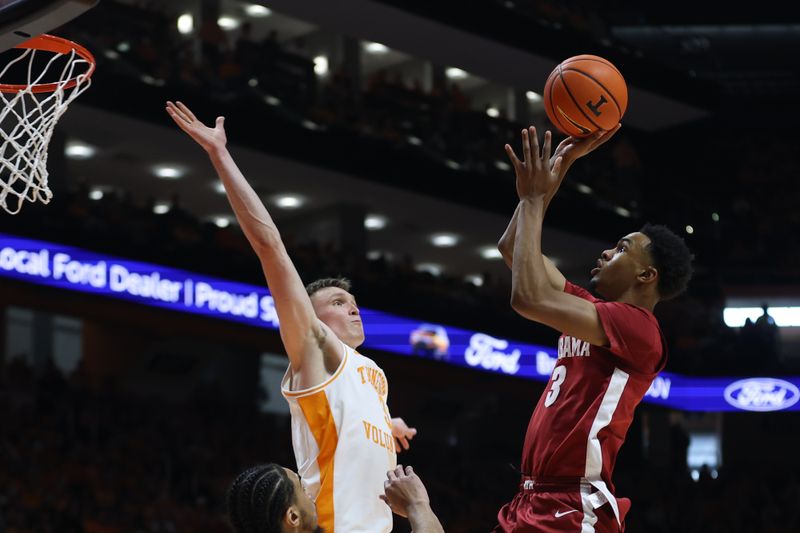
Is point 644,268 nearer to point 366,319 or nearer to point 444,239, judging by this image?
point 366,319

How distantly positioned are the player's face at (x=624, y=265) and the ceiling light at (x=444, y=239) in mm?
16930

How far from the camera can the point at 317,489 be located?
429cm

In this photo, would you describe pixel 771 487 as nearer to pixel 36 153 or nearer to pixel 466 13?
pixel 466 13

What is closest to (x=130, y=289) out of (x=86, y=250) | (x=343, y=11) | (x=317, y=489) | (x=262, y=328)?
(x=86, y=250)

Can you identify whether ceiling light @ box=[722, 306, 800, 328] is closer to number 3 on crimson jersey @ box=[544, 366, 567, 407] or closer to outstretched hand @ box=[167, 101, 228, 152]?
number 3 on crimson jersey @ box=[544, 366, 567, 407]

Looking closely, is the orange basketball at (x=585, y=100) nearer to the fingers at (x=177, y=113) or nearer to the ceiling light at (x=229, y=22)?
the fingers at (x=177, y=113)

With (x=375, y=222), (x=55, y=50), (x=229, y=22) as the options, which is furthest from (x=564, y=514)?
(x=375, y=222)

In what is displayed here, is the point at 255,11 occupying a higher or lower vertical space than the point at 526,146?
higher

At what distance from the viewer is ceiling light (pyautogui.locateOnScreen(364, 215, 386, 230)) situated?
20589 mm

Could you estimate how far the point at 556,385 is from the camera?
4.40m

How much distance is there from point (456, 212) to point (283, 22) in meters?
3.70

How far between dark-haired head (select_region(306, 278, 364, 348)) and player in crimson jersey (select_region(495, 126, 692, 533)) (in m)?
0.58

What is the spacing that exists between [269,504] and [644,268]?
1.69m

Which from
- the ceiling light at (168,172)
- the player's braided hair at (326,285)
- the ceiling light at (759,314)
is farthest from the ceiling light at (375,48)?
the player's braided hair at (326,285)
